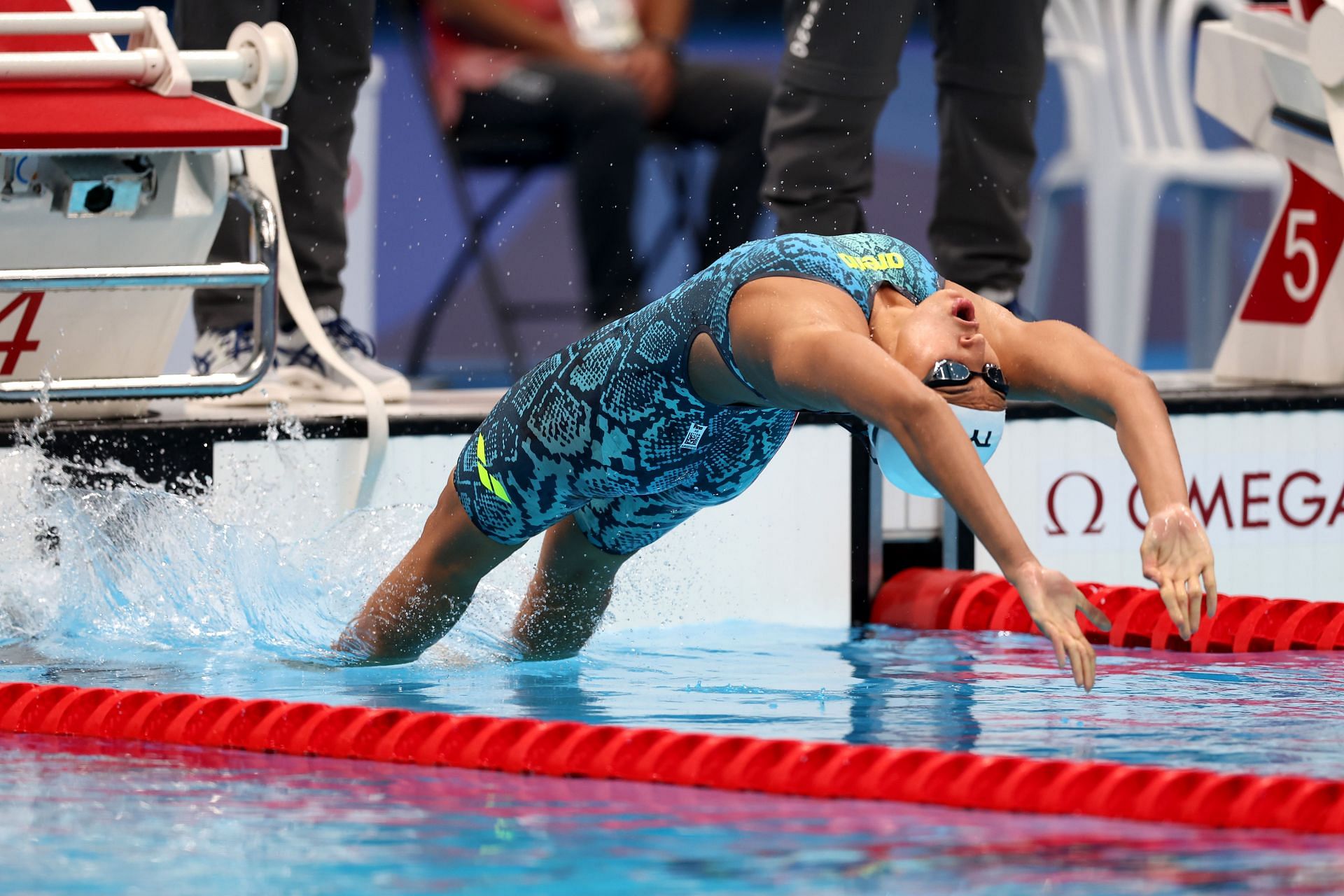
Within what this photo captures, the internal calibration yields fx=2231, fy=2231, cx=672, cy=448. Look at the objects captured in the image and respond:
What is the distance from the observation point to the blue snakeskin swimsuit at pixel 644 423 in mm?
3037

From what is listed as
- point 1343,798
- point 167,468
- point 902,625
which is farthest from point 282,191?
point 1343,798

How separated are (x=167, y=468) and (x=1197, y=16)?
4.58 m

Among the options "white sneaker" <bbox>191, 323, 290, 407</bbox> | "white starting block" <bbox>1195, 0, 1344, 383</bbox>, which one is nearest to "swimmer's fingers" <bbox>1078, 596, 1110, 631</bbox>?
"white sneaker" <bbox>191, 323, 290, 407</bbox>

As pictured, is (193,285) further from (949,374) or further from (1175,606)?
(1175,606)

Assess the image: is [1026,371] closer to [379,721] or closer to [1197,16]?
[379,721]

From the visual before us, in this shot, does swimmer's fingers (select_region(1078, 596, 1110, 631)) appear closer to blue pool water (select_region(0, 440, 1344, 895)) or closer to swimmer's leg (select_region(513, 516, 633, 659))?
blue pool water (select_region(0, 440, 1344, 895))

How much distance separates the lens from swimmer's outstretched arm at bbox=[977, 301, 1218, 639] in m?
2.59

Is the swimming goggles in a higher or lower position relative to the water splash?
higher

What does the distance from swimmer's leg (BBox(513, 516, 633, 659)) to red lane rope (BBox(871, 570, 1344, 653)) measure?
0.83m

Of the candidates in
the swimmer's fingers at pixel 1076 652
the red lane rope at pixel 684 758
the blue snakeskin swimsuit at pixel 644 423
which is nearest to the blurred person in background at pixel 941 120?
the blue snakeskin swimsuit at pixel 644 423

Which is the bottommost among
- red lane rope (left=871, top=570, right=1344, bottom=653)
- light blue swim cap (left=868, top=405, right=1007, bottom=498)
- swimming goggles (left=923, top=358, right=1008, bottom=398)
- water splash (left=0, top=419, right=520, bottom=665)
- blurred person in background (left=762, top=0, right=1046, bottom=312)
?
red lane rope (left=871, top=570, right=1344, bottom=653)

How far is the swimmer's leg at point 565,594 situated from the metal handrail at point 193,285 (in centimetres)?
57

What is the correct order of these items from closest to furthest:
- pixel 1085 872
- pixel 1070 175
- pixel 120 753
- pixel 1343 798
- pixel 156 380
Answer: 1. pixel 1085 872
2. pixel 1343 798
3. pixel 120 753
4. pixel 156 380
5. pixel 1070 175

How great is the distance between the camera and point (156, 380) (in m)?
3.68
